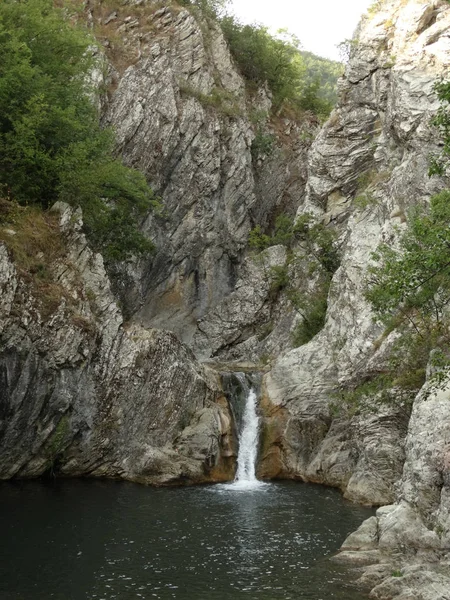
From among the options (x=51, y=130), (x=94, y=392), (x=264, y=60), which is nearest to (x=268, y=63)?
(x=264, y=60)

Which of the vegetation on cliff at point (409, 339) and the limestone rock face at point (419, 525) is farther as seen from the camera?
the vegetation on cliff at point (409, 339)

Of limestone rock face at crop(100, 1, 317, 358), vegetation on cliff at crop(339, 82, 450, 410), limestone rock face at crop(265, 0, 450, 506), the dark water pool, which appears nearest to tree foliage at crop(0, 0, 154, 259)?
limestone rock face at crop(100, 1, 317, 358)

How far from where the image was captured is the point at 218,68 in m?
60.7

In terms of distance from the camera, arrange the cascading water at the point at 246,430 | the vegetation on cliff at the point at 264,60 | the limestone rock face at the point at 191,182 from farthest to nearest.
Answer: the vegetation on cliff at the point at 264,60 < the limestone rock face at the point at 191,182 < the cascading water at the point at 246,430

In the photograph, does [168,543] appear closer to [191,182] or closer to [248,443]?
[248,443]

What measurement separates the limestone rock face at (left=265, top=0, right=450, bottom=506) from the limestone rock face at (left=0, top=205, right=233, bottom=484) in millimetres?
4727

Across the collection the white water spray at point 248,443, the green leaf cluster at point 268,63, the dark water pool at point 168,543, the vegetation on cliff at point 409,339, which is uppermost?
the green leaf cluster at point 268,63

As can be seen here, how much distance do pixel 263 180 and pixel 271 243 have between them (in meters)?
6.68

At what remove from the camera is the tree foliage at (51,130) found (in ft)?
106

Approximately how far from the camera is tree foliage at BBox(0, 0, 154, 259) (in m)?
32.2

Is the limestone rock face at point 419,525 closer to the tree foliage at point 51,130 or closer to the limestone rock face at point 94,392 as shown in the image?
the limestone rock face at point 94,392

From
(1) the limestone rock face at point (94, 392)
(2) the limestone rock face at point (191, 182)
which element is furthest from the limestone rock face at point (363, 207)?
(2) the limestone rock face at point (191, 182)

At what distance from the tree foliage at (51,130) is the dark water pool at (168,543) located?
1569 cm

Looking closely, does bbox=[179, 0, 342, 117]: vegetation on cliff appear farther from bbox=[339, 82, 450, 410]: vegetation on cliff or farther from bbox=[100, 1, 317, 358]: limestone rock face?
bbox=[339, 82, 450, 410]: vegetation on cliff
